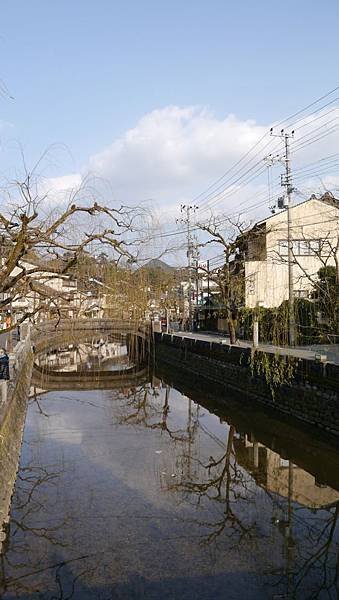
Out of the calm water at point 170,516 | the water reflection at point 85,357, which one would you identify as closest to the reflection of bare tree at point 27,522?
the calm water at point 170,516

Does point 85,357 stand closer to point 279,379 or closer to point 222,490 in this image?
point 279,379

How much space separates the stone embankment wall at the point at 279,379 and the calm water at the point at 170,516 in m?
1.04

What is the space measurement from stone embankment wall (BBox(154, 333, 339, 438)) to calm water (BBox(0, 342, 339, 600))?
40.9 inches

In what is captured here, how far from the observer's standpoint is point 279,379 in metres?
17.7

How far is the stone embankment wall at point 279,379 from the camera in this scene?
15148 mm

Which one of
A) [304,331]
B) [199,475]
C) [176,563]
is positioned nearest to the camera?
[176,563]

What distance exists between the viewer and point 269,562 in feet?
26.0

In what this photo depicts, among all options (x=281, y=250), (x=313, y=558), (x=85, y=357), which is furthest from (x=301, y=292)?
(x=313, y=558)

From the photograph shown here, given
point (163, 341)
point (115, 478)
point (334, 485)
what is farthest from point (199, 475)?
point (163, 341)

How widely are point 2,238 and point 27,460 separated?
6843mm

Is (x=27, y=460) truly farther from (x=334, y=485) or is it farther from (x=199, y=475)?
(x=334, y=485)

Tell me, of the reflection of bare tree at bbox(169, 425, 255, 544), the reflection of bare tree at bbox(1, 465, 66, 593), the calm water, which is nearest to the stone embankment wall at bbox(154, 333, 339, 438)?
the calm water

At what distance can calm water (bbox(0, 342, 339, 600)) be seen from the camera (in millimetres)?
7359

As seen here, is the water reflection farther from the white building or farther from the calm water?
the calm water
